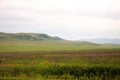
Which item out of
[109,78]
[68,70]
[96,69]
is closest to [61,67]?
[68,70]

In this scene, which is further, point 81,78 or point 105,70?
point 105,70

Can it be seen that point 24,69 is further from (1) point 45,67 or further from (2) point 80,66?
(2) point 80,66

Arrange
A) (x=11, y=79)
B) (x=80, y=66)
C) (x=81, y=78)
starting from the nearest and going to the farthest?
(x=11, y=79) → (x=81, y=78) → (x=80, y=66)

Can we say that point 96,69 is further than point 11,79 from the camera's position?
Yes

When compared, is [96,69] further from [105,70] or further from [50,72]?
A: [50,72]

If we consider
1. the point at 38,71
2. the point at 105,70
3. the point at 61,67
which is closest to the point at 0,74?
the point at 38,71

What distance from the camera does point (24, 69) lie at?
29.9 m

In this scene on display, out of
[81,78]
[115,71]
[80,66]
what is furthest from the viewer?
[80,66]

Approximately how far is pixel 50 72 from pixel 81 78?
4.57 m

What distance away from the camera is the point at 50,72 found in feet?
94.2

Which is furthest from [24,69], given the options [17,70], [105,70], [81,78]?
[105,70]

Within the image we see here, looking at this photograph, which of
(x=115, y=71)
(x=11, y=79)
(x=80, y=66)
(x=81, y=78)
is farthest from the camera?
(x=80, y=66)

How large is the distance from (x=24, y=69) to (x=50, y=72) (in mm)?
3456

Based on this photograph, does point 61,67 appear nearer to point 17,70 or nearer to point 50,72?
point 50,72
